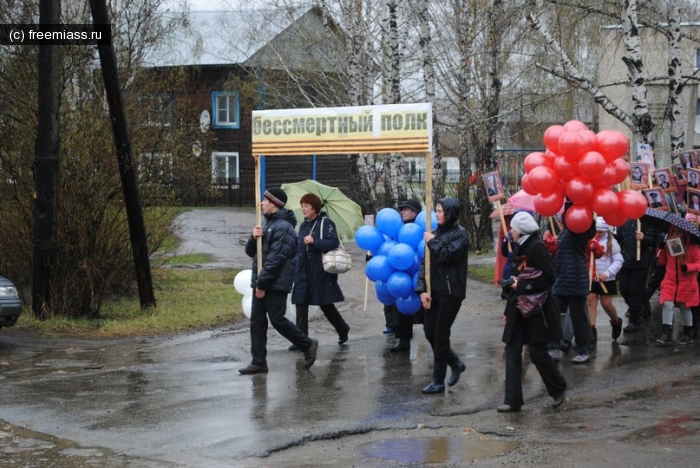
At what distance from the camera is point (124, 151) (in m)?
13.0

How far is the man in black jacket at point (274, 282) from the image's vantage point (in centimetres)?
984

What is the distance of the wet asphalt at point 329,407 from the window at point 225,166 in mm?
29227

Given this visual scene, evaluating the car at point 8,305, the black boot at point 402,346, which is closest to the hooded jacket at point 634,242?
the black boot at point 402,346

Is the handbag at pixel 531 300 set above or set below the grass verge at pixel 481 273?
above

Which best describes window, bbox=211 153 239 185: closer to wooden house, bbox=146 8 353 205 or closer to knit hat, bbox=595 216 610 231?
wooden house, bbox=146 8 353 205

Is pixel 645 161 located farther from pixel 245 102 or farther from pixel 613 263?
pixel 245 102

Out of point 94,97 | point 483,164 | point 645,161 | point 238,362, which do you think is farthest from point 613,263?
point 483,164

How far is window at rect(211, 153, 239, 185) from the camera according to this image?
136 ft

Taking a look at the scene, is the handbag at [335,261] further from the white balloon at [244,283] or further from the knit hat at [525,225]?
the knit hat at [525,225]

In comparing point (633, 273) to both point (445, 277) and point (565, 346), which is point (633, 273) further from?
point (445, 277)

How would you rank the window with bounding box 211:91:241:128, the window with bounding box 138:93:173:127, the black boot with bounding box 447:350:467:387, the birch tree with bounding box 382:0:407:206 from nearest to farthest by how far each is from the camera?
the black boot with bounding box 447:350:467:387 < the window with bounding box 138:93:173:127 < the birch tree with bounding box 382:0:407:206 < the window with bounding box 211:91:241:128

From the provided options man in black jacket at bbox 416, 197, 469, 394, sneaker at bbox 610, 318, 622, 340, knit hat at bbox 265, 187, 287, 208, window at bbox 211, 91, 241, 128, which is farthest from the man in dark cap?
window at bbox 211, 91, 241, 128

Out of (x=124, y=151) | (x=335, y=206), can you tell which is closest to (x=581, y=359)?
(x=335, y=206)

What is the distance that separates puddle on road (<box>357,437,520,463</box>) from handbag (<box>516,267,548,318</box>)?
4.34ft
